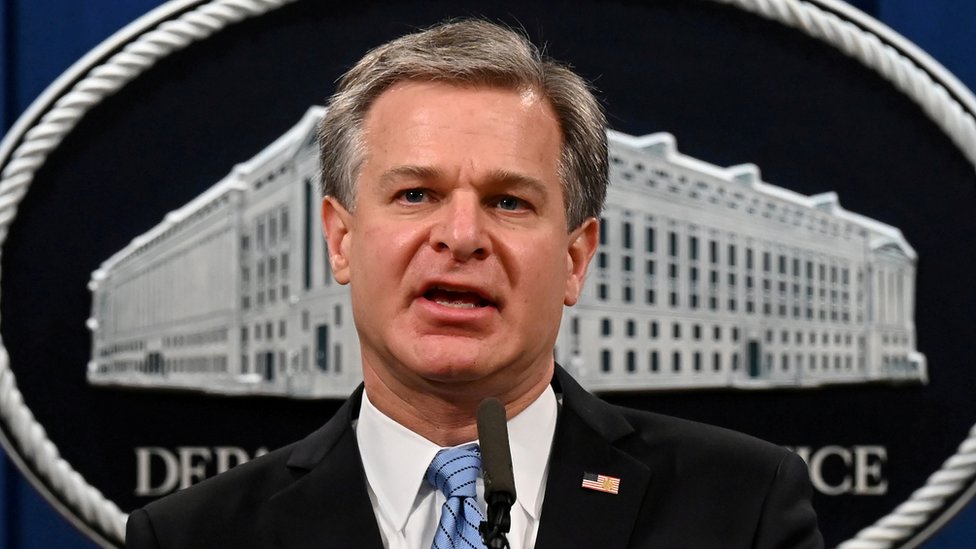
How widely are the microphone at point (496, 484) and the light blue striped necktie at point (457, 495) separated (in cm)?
21

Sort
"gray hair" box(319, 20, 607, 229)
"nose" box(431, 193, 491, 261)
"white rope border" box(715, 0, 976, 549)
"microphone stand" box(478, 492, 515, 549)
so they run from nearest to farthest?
"microphone stand" box(478, 492, 515, 549) → "nose" box(431, 193, 491, 261) → "gray hair" box(319, 20, 607, 229) → "white rope border" box(715, 0, 976, 549)

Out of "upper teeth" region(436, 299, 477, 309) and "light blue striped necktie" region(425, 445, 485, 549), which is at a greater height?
"upper teeth" region(436, 299, 477, 309)

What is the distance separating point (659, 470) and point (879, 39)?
0.84 m

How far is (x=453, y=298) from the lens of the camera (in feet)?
3.33

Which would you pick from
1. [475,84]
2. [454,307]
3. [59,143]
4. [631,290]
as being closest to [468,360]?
[454,307]

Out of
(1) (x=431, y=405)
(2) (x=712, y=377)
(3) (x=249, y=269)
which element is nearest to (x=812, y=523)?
(1) (x=431, y=405)

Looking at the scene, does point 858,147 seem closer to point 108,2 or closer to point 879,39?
point 879,39

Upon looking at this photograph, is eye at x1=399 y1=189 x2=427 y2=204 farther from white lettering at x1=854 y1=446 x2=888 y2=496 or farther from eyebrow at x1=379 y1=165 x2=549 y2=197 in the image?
white lettering at x1=854 y1=446 x2=888 y2=496

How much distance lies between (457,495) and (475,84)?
1.25 ft

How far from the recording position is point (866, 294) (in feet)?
5.55

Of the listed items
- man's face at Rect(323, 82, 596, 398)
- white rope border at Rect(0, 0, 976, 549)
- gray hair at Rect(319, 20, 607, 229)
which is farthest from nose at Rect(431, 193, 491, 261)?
white rope border at Rect(0, 0, 976, 549)

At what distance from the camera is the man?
1.02 m

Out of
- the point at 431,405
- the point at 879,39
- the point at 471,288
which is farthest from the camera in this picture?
the point at 879,39

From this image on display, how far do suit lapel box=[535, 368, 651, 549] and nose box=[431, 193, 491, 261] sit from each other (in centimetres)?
25
